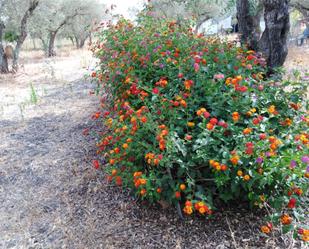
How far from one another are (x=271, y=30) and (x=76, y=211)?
257 cm

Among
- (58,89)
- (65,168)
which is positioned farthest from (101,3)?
(65,168)

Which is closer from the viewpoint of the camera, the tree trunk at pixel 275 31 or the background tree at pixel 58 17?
the tree trunk at pixel 275 31

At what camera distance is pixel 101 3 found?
19.3 meters

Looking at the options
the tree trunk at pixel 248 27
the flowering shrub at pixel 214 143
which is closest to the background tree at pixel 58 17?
the tree trunk at pixel 248 27

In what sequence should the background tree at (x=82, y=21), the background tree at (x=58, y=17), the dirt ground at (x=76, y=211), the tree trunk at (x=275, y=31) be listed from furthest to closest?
the background tree at (x=82, y=21) < the background tree at (x=58, y=17) < the tree trunk at (x=275, y=31) < the dirt ground at (x=76, y=211)

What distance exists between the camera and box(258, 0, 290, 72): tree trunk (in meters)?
2.85

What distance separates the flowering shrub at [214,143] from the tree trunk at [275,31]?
675mm

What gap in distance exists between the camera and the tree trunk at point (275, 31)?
2.85 metres

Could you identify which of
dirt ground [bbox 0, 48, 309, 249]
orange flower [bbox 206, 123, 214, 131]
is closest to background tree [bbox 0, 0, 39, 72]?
dirt ground [bbox 0, 48, 309, 249]

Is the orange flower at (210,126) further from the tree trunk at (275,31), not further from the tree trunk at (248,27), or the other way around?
the tree trunk at (248,27)

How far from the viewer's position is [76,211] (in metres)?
2.34

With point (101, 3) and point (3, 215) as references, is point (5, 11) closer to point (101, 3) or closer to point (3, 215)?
point (3, 215)

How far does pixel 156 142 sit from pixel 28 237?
4.04 ft

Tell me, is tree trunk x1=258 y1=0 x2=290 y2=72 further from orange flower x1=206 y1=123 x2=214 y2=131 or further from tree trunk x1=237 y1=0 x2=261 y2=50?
orange flower x1=206 y1=123 x2=214 y2=131
